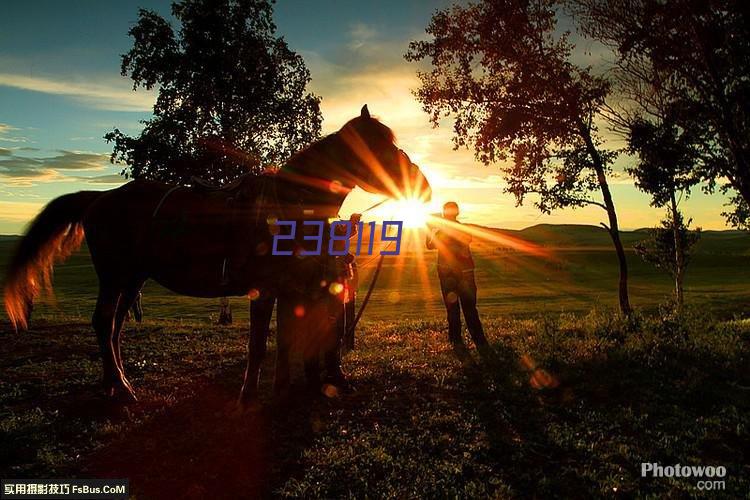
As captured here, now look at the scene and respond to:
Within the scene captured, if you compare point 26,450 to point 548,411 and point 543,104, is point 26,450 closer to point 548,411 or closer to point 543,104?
point 548,411

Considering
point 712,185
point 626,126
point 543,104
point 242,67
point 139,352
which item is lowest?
point 139,352

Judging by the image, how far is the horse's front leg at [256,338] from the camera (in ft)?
19.0

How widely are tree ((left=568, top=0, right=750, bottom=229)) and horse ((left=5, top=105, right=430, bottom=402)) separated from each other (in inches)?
365

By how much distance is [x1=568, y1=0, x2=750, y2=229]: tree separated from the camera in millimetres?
10555

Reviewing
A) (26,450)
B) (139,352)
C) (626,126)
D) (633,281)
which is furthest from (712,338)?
(633,281)

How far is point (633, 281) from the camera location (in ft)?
178

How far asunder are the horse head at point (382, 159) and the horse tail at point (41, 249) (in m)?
4.18

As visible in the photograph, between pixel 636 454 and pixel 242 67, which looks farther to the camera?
pixel 242 67

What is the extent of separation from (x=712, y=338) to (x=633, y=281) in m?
51.2

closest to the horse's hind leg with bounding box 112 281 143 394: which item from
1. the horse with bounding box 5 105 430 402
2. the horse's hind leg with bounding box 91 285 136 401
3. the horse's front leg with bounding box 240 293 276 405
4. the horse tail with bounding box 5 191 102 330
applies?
the horse with bounding box 5 105 430 402

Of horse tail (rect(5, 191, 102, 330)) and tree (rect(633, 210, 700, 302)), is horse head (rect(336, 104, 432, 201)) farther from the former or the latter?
tree (rect(633, 210, 700, 302))

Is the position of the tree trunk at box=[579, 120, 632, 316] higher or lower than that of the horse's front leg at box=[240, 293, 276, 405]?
higher

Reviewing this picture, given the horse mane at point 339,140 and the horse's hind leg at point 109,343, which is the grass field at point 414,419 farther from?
the horse mane at point 339,140

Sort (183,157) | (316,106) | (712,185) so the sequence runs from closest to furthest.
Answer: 1. (712,185)
2. (183,157)
3. (316,106)
